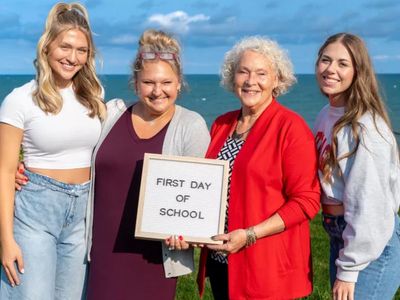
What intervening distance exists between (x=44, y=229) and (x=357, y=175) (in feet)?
6.41

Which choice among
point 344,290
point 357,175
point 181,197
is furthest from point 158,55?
point 344,290

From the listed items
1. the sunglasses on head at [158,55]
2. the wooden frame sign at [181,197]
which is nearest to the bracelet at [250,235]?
the wooden frame sign at [181,197]

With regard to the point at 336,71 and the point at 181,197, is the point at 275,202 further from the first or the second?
the point at 336,71

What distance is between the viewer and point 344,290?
402 centimetres

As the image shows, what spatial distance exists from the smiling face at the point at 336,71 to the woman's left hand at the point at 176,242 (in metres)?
1.25

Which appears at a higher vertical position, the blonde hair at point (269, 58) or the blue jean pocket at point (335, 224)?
the blonde hair at point (269, 58)

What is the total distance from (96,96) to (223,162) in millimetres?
1011

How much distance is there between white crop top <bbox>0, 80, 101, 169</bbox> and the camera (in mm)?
4168

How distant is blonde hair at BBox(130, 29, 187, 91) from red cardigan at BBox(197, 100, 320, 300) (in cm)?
64

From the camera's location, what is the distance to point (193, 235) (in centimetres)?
421

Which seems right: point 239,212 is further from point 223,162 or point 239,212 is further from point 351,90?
point 351,90

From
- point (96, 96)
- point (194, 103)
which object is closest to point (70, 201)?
point (96, 96)

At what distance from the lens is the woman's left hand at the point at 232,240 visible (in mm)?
4094

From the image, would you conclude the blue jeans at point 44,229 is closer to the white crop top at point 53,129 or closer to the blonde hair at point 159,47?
the white crop top at point 53,129
